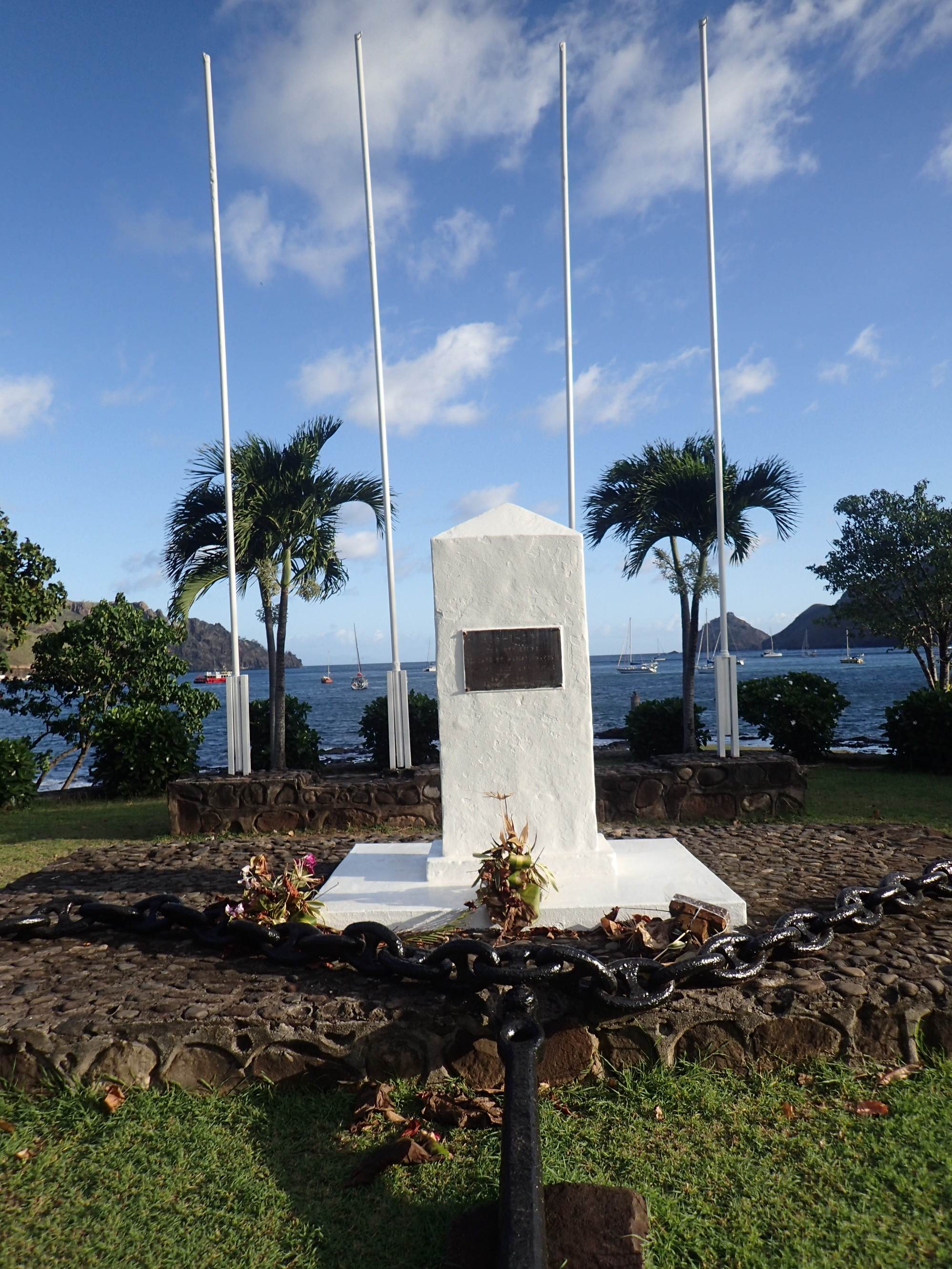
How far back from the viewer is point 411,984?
373cm

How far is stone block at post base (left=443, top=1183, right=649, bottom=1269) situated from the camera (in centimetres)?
225

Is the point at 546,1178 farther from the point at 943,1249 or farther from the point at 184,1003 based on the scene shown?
the point at 184,1003

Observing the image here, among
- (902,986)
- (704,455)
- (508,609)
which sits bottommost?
(902,986)

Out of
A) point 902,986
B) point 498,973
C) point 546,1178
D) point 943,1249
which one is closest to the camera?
point 943,1249

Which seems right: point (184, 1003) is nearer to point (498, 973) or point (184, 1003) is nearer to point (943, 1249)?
point (498, 973)

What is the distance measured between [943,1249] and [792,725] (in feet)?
35.2

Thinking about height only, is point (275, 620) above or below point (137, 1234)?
above

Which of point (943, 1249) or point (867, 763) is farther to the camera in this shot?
point (867, 763)

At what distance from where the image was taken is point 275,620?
1148 centimetres

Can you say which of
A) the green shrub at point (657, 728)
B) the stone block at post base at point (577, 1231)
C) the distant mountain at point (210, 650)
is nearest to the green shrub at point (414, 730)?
the green shrub at point (657, 728)

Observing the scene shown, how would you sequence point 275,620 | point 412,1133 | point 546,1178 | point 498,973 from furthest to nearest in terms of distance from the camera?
point 275,620 < point 498,973 < point 412,1133 < point 546,1178

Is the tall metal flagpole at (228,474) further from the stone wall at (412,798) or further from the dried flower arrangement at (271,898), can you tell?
the dried flower arrangement at (271,898)

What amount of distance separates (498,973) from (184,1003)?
1.37 metres

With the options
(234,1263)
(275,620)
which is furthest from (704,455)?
(234,1263)
